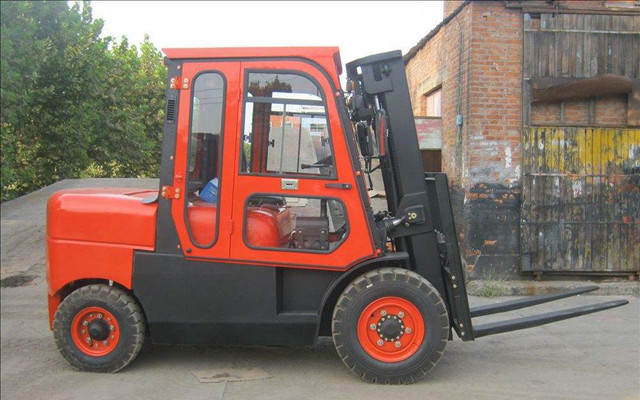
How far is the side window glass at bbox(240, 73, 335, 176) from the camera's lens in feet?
14.6

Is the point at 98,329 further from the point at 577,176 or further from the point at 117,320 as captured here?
the point at 577,176

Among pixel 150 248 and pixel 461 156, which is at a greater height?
pixel 461 156

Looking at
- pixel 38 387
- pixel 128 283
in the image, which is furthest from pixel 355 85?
pixel 38 387

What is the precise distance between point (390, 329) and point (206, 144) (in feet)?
7.02

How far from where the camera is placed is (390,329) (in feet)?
14.7

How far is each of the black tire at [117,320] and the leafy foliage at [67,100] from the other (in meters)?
1.17

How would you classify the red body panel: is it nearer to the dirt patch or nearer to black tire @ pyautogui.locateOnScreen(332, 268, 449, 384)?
black tire @ pyautogui.locateOnScreen(332, 268, 449, 384)

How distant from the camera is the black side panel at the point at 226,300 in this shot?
4523mm

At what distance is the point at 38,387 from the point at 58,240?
119 cm

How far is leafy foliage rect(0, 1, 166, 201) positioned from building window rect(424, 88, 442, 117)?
6487 mm

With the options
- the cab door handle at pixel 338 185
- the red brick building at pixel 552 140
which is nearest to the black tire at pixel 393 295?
the cab door handle at pixel 338 185

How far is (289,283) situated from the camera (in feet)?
15.1

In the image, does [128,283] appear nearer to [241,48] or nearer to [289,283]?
[289,283]

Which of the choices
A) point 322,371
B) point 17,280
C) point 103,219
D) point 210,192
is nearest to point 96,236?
point 103,219
